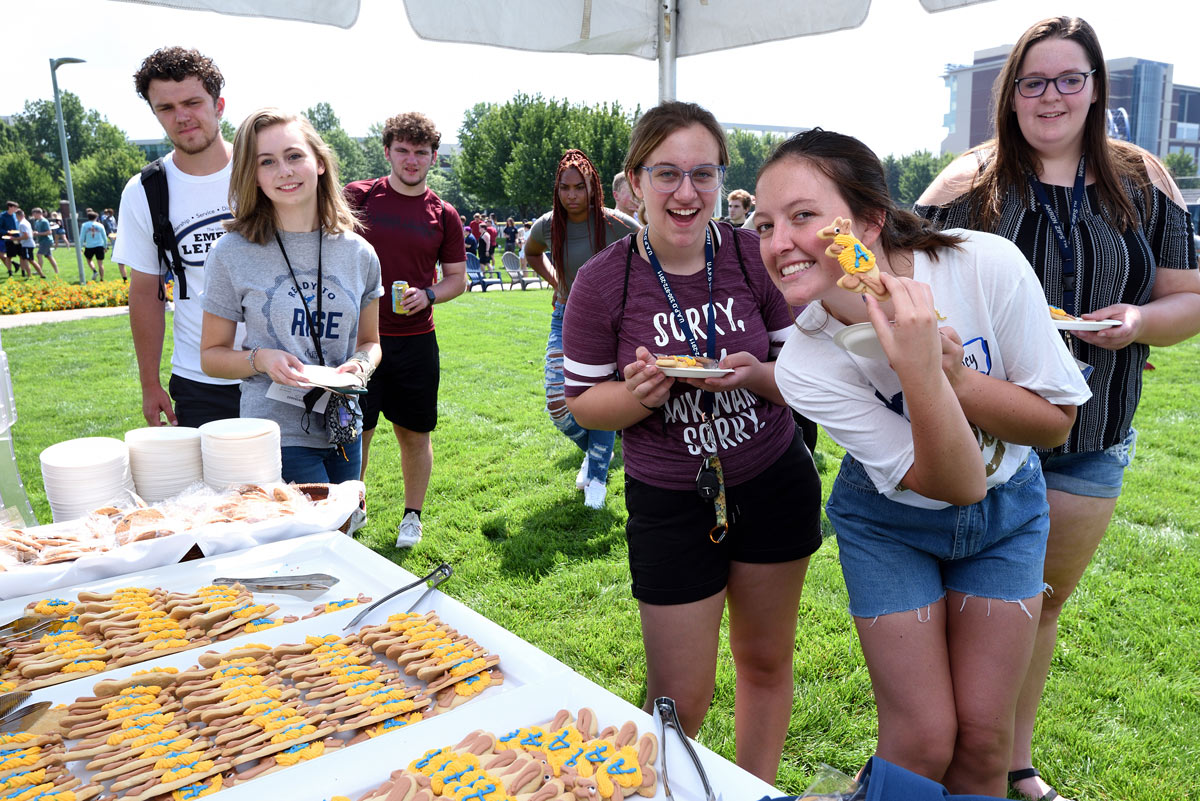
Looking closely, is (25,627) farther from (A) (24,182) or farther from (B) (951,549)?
(A) (24,182)

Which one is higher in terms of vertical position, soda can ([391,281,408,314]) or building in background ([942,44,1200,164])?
building in background ([942,44,1200,164])

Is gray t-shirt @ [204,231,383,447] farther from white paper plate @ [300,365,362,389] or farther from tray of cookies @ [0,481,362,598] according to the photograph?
tray of cookies @ [0,481,362,598]

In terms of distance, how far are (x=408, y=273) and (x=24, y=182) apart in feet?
198

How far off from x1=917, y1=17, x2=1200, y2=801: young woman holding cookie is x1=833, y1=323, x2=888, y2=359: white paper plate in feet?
3.27

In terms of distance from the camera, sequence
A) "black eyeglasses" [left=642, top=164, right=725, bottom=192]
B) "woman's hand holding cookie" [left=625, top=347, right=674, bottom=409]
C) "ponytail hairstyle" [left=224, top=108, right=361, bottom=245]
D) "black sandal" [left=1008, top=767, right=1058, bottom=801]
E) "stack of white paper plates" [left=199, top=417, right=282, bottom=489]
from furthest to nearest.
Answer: "ponytail hairstyle" [left=224, top=108, right=361, bottom=245] < "black sandal" [left=1008, top=767, right=1058, bottom=801] < "stack of white paper plates" [left=199, top=417, right=282, bottom=489] < "black eyeglasses" [left=642, top=164, right=725, bottom=192] < "woman's hand holding cookie" [left=625, top=347, right=674, bottom=409]

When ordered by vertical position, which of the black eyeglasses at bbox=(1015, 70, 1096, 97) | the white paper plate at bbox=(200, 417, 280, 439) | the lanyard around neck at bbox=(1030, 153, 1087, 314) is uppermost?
the black eyeglasses at bbox=(1015, 70, 1096, 97)

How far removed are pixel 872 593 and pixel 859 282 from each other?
76 cm

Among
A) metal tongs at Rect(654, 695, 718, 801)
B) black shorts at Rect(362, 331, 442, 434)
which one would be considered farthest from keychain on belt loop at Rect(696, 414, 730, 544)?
black shorts at Rect(362, 331, 442, 434)

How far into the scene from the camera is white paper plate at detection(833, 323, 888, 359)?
4.91ft

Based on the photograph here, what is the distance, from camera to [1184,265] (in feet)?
7.63

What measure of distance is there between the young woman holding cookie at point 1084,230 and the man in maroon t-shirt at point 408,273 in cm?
308

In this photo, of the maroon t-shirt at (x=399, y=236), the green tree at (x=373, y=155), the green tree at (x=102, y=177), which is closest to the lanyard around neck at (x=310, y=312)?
the maroon t-shirt at (x=399, y=236)

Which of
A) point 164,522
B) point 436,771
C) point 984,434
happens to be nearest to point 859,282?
point 984,434

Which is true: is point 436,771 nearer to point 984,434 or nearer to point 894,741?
point 894,741
